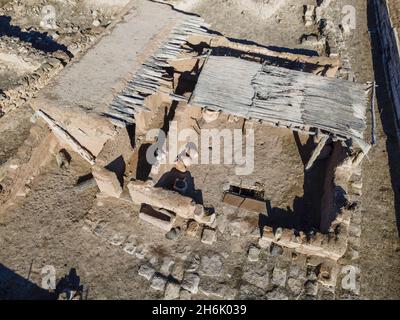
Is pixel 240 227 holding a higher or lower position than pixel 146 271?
higher

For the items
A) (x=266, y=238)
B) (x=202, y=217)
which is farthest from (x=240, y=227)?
(x=202, y=217)

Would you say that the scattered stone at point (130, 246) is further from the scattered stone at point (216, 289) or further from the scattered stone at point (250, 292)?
the scattered stone at point (250, 292)

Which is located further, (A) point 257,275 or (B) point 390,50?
(B) point 390,50

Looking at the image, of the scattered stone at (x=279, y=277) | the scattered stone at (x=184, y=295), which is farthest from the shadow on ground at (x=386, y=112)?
the scattered stone at (x=184, y=295)

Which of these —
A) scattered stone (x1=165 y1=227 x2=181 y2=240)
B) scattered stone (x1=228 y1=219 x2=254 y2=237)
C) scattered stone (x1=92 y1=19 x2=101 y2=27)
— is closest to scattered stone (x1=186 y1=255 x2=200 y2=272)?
scattered stone (x1=165 y1=227 x2=181 y2=240)

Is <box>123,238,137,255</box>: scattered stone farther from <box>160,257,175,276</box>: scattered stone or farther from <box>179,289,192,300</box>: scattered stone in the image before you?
<box>179,289,192,300</box>: scattered stone

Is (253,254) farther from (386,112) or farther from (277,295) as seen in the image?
(386,112)

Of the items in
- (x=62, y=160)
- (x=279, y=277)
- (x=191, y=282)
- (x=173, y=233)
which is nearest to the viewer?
(x=191, y=282)
